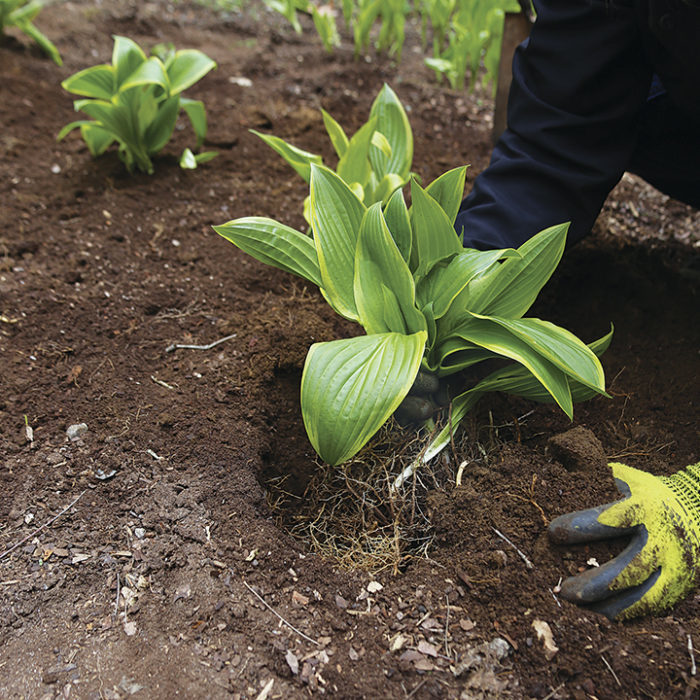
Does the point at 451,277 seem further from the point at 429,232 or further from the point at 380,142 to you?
the point at 380,142

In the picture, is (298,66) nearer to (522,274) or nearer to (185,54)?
(185,54)

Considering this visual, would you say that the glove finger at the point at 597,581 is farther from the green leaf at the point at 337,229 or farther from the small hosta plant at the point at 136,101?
the small hosta plant at the point at 136,101

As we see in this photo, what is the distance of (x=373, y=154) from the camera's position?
1.69 m

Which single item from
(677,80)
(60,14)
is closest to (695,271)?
(677,80)

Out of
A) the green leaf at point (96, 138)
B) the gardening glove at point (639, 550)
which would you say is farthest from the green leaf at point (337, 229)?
the green leaf at point (96, 138)

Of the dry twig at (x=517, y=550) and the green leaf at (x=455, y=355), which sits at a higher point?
the green leaf at (x=455, y=355)

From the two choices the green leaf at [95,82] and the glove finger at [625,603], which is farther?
the green leaf at [95,82]

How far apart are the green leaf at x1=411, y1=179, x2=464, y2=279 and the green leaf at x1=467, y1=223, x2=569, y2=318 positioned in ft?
0.33

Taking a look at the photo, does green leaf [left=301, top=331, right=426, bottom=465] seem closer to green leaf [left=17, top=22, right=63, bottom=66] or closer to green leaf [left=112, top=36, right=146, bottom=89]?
green leaf [left=112, top=36, right=146, bottom=89]

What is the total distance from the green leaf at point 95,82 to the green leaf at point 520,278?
4.76 ft

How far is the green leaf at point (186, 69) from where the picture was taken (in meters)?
1.98

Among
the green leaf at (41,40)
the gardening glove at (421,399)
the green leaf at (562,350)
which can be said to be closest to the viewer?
the green leaf at (562,350)

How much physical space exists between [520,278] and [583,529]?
19.5 inches

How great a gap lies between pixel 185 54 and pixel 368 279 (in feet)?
4.51
